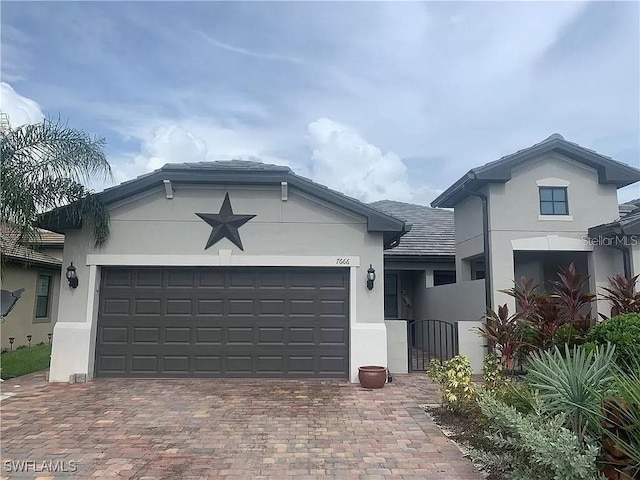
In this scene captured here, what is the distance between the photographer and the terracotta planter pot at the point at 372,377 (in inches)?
349

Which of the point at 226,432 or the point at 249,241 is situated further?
the point at 249,241

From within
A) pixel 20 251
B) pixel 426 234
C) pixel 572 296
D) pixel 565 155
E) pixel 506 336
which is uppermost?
pixel 565 155

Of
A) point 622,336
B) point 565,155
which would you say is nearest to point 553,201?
point 565,155

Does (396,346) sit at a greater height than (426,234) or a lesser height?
lesser

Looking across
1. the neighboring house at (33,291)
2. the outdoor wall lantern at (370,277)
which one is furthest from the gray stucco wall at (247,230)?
the neighboring house at (33,291)

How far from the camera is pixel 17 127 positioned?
328 inches

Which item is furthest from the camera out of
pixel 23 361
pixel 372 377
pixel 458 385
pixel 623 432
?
pixel 23 361

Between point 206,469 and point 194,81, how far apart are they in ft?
40.0

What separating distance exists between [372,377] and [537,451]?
5410 millimetres

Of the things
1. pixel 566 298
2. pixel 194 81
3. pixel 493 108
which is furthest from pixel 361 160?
pixel 566 298

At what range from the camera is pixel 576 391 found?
4.41m

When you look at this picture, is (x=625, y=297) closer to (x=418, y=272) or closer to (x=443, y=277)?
(x=443, y=277)

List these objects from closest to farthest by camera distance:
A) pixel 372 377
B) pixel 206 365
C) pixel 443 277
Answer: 1. pixel 372 377
2. pixel 206 365
3. pixel 443 277

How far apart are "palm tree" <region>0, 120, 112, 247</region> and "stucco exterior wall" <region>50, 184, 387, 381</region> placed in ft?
3.12
